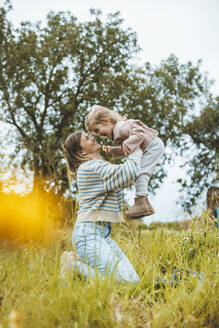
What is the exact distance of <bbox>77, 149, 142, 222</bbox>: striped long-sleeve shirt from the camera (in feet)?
A: 8.48

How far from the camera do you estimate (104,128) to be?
3.46 m

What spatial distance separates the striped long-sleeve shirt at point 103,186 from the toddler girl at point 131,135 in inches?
15.3

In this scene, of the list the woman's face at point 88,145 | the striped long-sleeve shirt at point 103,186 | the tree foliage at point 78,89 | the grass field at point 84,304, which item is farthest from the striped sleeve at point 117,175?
the tree foliage at point 78,89

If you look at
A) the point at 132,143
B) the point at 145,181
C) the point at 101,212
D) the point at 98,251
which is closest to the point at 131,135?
the point at 132,143

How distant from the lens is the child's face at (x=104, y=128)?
11.3ft

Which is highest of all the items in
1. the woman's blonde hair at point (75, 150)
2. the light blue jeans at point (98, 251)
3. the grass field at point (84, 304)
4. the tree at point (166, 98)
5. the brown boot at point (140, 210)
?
the tree at point (166, 98)

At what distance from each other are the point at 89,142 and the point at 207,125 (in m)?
11.0

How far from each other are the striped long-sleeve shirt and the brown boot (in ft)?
1.08

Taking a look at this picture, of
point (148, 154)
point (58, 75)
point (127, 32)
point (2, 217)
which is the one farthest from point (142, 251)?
point (127, 32)

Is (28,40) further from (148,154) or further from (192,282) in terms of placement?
(192,282)

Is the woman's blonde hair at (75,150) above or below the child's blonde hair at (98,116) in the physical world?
below

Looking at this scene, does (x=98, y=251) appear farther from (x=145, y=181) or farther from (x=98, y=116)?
(x=98, y=116)

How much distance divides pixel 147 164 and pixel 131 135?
1.51 ft

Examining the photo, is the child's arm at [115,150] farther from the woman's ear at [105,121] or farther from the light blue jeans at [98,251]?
the light blue jeans at [98,251]
